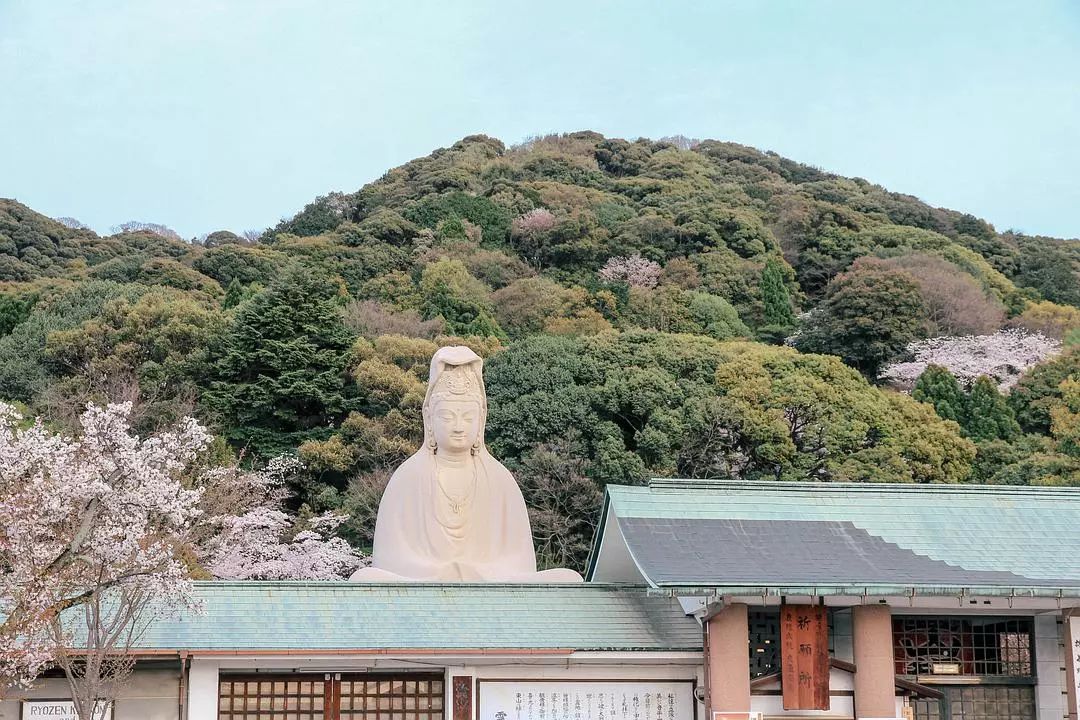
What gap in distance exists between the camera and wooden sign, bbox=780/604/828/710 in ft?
46.6

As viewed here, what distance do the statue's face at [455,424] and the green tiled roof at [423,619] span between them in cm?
272

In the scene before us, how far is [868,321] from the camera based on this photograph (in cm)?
4500

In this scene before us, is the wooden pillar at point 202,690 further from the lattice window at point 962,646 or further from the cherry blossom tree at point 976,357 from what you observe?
the cherry blossom tree at point 976,357

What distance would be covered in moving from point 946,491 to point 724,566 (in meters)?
3.68

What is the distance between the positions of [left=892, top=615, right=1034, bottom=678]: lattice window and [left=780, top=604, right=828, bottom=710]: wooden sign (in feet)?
5.18

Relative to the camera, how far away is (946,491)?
16703mm

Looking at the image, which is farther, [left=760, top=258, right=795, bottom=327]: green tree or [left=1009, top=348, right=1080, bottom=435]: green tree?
[left=760, top=258, right=795, bottom=327]: green tree

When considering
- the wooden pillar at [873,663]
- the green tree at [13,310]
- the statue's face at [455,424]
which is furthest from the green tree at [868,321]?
the wooden pillar at [873,663]

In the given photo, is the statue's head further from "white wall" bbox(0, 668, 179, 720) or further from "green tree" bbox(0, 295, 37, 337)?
"green tree" bbox(0, 295, 37, 337)

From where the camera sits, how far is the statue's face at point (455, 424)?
1783 cm

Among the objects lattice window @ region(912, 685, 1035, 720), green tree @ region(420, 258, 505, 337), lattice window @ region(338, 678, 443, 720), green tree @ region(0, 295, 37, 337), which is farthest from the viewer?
green tree @ region(0, 295, 37, 337)

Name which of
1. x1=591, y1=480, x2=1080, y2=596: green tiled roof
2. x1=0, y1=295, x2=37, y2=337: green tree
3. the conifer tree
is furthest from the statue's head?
x1=0, y1=295, x2=37, y2=337: green tree

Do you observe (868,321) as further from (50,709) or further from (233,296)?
(50,709)

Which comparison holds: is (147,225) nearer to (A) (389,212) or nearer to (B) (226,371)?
(A) (389,212)
